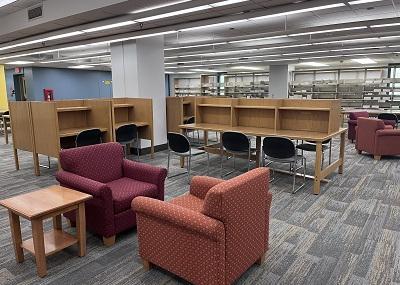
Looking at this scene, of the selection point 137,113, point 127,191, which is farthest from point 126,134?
point 127,191

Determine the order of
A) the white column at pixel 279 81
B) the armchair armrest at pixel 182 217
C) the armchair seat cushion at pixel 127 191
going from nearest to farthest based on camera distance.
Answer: the armchair armrest at pixel 182 217 < the armchair seat cushion at pixel 127 191 < the white column at pixel 279 81

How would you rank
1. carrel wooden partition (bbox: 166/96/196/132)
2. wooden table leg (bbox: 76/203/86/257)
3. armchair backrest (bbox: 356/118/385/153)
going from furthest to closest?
carrel wooden partition (bbox: 166/96/196/132)
armchair backrest (bbox: 356/118/385/153)
wooden table leg (bbox: 76/203/86/257)

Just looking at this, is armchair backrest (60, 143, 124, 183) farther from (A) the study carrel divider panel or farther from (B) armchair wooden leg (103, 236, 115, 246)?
(A) the study carrel divider panel

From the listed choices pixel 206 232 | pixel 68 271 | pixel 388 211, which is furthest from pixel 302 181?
pixel 68 271

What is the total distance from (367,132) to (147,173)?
5216 mm

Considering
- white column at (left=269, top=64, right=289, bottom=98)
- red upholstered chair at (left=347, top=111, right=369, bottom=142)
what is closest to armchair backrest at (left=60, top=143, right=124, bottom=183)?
red upholstered chair at (left=347, top=111, right=369, bottom=142)

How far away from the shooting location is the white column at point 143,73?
6625 millimetres

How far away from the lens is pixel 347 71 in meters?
13.7

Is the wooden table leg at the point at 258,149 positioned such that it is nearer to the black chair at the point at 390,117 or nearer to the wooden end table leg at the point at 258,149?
the wooden end table leg at the point at 258,149

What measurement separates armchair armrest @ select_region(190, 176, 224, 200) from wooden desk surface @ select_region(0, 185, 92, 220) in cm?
94

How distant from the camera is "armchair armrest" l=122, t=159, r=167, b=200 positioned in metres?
3.18

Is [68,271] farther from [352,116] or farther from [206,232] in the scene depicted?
[352,116]

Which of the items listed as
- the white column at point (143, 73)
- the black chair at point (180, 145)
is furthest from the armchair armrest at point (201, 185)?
the white column at point (143, 73)

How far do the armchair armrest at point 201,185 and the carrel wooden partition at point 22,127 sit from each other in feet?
11.8
